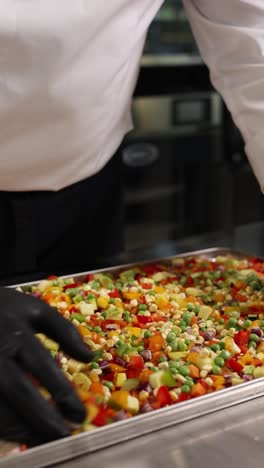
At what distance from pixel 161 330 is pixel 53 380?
35 cm

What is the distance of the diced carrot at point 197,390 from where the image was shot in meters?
0.87

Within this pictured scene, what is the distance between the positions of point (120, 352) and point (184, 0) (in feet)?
2.58

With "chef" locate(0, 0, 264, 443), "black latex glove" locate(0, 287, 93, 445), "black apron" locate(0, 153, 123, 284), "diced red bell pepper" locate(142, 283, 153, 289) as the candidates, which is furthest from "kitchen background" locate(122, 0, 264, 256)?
"black latex glove" locate(0, 287, 93, 445)

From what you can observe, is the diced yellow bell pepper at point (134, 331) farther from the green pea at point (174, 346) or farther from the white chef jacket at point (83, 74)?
the white chef jacket at point (83, 74)

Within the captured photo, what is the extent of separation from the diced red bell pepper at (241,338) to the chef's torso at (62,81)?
1.73 ft

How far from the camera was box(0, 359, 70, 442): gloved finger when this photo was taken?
2.39 ft

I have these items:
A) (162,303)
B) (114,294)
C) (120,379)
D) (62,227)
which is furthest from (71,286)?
(120,379)

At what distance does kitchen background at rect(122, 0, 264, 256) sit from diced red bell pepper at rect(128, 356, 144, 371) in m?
1.24

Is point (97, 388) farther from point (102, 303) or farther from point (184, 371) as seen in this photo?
point (102, 303)

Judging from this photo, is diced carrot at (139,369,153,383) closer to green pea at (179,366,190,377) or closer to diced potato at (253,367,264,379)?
green pea at (179,366,190,377)

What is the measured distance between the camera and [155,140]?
8.37 feet

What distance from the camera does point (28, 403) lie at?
73 centimetres

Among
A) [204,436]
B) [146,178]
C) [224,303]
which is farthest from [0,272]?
[146,178]

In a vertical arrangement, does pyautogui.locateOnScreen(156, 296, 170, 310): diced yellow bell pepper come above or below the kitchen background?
above
